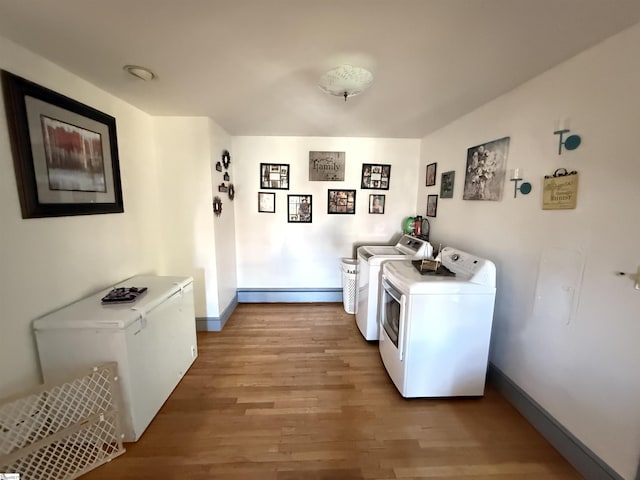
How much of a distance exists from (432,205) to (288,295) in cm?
218

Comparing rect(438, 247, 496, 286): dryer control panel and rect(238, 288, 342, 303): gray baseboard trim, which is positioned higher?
rect(438, 247, 496, 286): dryer control panel

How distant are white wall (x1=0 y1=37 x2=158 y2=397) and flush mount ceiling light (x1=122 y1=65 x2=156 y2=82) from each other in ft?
1.28

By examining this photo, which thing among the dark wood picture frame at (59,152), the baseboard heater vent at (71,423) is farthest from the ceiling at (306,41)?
the baseboard heater vent at (71,423)

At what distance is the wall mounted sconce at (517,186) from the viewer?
5.37ft

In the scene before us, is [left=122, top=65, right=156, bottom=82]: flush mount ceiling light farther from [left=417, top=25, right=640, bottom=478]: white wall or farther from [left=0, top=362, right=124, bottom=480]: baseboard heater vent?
[left=417, top=25, right=640, bottom=478]: white wall

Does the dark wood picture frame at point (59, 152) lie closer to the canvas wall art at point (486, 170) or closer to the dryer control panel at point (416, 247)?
the dryer control panel at point (416, 247)

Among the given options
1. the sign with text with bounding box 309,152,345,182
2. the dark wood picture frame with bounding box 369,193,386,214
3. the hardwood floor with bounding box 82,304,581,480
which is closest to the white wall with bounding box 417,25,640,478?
the hardwood floor with bounding box 82,304,581,480

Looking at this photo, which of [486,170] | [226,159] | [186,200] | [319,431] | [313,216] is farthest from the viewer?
[313,216]

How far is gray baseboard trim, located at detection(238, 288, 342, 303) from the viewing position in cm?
344

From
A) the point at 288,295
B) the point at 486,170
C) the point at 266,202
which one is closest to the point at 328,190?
the point at 266,202

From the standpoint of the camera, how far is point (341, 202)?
131 inches

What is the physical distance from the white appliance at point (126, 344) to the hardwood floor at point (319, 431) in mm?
179

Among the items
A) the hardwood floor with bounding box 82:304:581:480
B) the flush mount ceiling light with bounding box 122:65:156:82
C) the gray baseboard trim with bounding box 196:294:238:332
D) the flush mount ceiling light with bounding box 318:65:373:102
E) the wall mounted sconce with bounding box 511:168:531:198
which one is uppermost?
the flush mount ceiling light with bounding box 122:65:156:82

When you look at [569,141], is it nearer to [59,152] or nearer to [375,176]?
[375,176]
